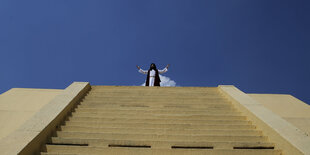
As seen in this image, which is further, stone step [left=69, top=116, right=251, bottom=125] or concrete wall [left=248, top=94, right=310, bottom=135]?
concrete wall [left=248, top=94, right=310, bottom=135]

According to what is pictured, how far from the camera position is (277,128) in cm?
346

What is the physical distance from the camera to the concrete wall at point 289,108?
5186 millimetres

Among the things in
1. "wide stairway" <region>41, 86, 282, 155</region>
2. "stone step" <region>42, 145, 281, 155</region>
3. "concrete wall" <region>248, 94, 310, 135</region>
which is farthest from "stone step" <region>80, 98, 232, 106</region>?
"stone step" <region>42, 145, 281, 155</region>

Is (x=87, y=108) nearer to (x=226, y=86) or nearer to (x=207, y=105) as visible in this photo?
(x=207, y=105)

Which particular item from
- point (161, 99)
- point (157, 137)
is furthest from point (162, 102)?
point (157, 137)

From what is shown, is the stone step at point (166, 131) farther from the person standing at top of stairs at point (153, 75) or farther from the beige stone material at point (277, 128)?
the person standing at top of stairs at point (153, 75)

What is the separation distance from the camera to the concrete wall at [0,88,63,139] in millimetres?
4797

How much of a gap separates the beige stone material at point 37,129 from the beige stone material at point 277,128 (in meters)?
3.59

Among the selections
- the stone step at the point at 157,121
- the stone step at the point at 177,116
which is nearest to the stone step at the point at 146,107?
the stone step at the point at 177,116

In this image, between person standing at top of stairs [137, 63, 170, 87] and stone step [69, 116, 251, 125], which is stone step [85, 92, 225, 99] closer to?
stone step [69, 116, 251, 125]

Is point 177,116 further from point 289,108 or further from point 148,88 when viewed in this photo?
point 289,108

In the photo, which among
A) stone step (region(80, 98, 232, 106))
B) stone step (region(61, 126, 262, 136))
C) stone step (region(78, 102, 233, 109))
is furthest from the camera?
stone step (region(80, 98, 232, 106))

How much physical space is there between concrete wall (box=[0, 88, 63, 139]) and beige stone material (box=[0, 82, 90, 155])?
1145 mm

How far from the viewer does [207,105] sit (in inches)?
206
